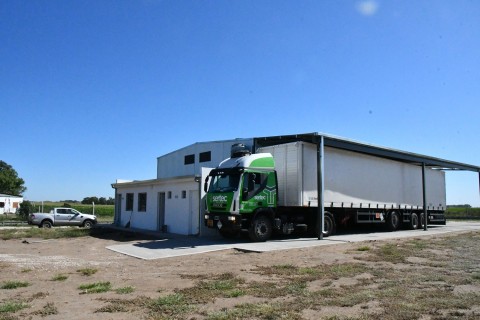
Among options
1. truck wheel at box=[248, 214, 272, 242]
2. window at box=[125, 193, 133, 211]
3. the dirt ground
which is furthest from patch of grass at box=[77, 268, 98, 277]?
window at box=[125, 193, 133, 211]

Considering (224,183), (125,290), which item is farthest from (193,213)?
(125,290)

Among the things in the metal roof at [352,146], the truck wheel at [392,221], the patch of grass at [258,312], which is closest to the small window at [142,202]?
the metal roof at [352,146]

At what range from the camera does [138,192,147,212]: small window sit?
82.1 feet

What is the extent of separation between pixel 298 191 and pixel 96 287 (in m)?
11.2

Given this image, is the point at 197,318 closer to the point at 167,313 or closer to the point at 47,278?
the point at 167,313

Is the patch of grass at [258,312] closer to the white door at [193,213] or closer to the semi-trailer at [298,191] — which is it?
the semi-trailer at [298,191]

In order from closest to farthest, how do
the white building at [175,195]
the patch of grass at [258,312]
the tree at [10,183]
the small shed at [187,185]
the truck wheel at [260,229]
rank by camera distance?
the patch of grass at [258,312]
the truck wheel at [260,229]
the small shed at [187,185]
the white building at [175,195]
the tree at [10,183]

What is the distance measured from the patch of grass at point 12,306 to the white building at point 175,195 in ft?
40.8

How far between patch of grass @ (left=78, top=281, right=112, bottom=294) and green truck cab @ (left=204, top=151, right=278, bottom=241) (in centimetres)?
789

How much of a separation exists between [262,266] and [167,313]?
5.11m

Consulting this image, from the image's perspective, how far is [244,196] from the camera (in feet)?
53.1

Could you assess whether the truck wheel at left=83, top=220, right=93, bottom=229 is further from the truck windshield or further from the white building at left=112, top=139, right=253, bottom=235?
the truck windshield

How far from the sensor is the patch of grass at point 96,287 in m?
7.86

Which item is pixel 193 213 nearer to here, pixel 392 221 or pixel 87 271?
pixel 87 271
